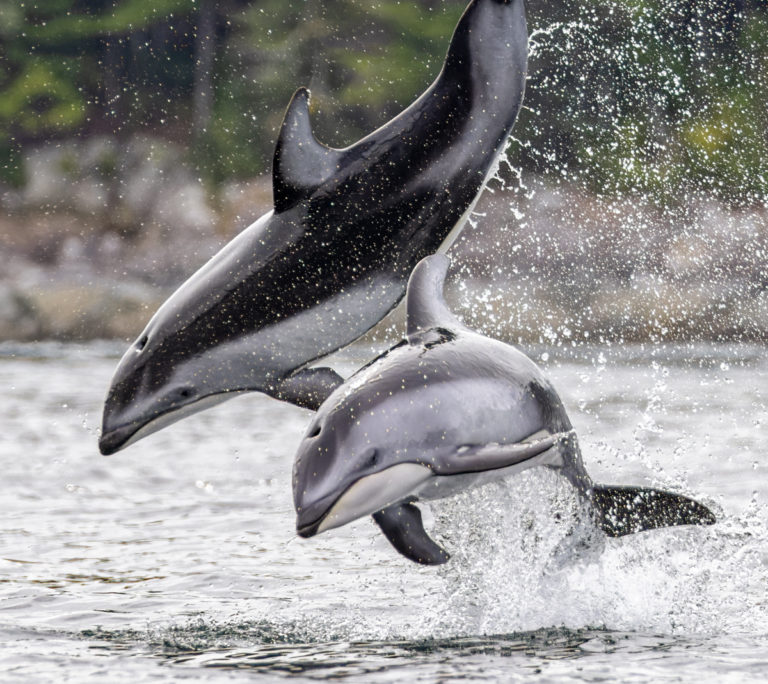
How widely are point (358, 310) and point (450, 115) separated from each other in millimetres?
1253

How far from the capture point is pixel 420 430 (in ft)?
21.2

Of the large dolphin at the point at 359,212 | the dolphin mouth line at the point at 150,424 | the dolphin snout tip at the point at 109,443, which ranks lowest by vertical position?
the dolphin snout tip at the point at 109,443

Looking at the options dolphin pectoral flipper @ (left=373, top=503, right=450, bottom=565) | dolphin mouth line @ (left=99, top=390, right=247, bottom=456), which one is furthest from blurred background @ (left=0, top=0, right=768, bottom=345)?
dolphin pectoral flipper @ (left=373, top=503, right=450, bottom=565)

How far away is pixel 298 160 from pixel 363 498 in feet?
8.17

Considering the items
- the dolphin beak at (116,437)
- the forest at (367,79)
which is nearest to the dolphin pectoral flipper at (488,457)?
the dolphin beak at (116,437)

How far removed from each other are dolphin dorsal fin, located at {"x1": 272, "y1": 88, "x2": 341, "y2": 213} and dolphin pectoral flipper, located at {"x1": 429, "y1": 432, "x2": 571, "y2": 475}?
2304 mm

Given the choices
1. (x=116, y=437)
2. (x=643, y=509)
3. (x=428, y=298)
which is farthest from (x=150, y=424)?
(x=643, y=509)

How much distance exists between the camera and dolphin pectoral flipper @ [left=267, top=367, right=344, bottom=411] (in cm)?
798

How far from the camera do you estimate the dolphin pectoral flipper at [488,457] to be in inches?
251

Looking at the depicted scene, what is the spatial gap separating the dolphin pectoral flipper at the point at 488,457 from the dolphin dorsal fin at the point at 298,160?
2304mm

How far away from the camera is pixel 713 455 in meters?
15.2

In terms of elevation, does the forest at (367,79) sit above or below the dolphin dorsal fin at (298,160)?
above

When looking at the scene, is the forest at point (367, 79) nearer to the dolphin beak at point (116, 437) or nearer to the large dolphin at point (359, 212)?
the large dolphin at point (359, 212)

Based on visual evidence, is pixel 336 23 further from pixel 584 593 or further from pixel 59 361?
pixel 584 593
